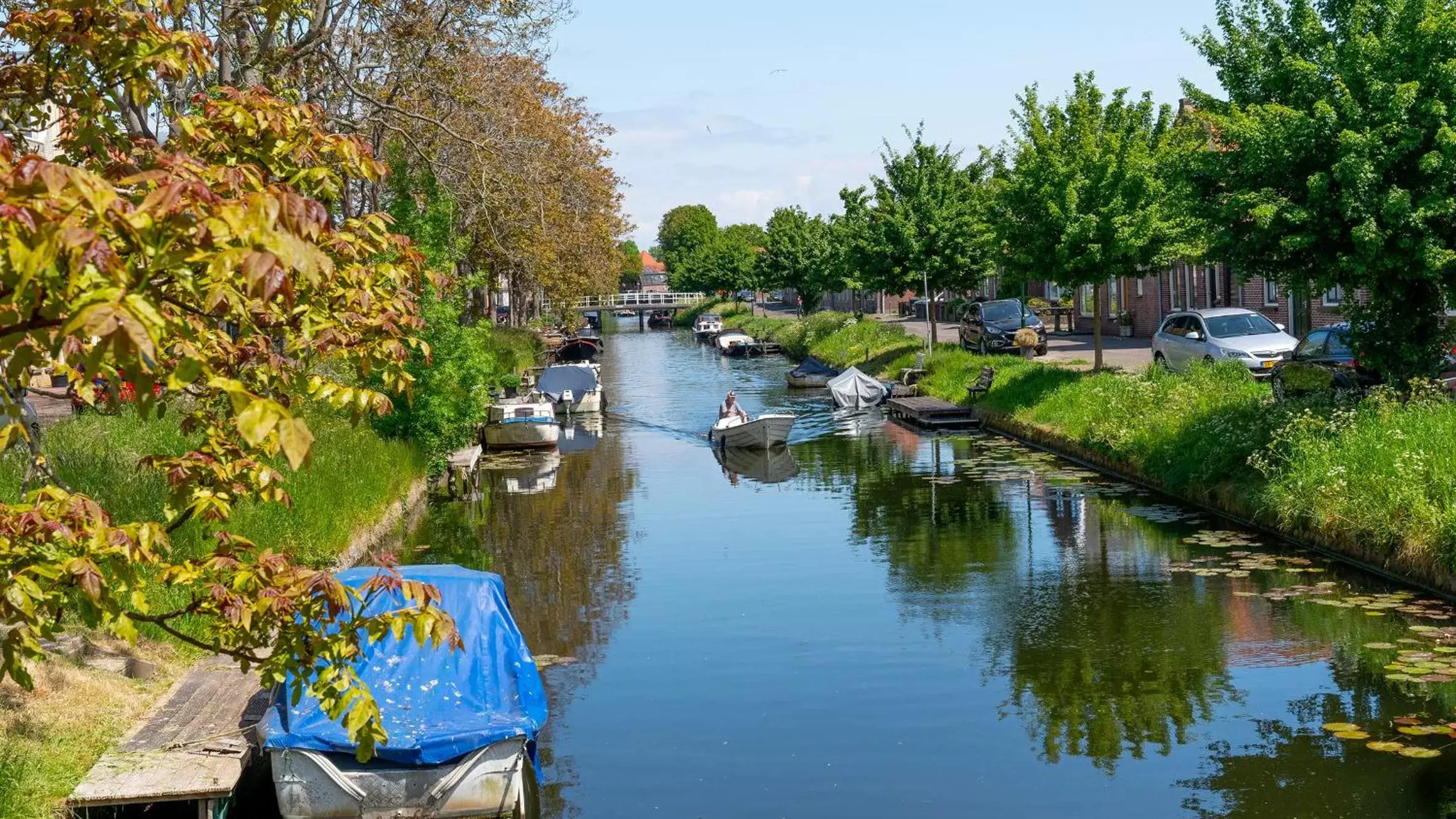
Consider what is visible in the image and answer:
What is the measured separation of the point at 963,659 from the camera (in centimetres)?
1538

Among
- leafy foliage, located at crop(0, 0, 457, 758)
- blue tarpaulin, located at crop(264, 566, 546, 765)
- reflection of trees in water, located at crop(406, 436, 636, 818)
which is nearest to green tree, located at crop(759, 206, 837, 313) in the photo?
reflection of trees in water, located at crop(406, 436, 636, 818)

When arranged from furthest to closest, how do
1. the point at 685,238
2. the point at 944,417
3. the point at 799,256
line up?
1. the point at 685,238
2. the point at 799,256
3. the point at 944,417

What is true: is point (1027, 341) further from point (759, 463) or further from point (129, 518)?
point (129, 518)

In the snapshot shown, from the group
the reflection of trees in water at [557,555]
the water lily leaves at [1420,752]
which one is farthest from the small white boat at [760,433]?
the water lily leaves at [1420,752]

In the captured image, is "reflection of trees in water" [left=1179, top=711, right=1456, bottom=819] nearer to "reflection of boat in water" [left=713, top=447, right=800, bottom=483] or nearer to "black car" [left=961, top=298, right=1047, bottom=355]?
"reflection of boat in water" [left=713, top=447, right=800, bottom=483]

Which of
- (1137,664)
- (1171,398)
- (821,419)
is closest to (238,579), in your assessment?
(1137,664)

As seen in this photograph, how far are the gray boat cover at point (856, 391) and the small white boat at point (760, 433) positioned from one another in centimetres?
871

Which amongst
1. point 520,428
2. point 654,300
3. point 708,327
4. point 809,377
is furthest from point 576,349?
point 654,300

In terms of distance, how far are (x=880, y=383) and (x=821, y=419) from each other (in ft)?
13.7

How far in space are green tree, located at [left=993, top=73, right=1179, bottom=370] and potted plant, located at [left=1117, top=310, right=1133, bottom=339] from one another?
60.3 feet

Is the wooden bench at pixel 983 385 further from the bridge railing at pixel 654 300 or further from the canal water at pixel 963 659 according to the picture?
the bridge railing at pixel 654 300

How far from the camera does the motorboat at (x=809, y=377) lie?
53.2 meters

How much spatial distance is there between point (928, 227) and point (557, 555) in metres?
27.2

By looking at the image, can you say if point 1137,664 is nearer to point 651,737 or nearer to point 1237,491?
point 651,737
